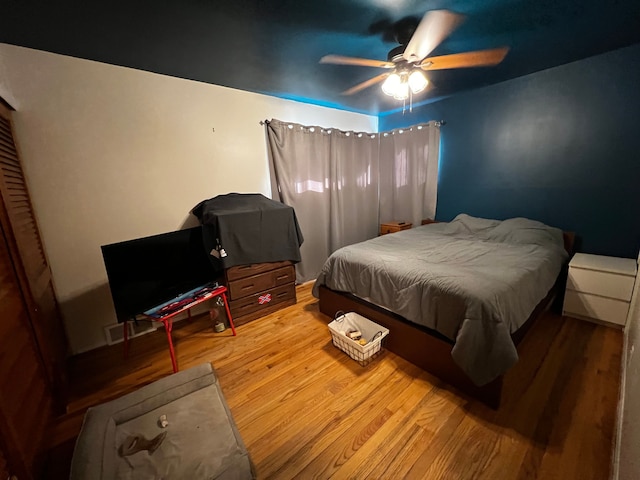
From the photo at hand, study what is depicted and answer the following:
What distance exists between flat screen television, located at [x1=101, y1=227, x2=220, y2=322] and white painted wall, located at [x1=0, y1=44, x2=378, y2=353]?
24.5 inches

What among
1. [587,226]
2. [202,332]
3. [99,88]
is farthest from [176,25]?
[587,226]

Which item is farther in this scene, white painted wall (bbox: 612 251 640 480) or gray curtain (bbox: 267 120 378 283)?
gray curtain (bbox: 267 120 378 283)

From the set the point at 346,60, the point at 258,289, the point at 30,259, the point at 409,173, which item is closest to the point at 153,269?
the point at 30,259

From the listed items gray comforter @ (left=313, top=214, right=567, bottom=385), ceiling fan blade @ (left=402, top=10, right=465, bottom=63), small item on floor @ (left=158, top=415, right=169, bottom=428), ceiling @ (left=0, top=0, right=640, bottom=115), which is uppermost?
ceiling @ (left=0, top=0, right=640, bottom=115)

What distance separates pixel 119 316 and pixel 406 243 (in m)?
2.56

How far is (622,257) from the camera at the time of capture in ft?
7.85

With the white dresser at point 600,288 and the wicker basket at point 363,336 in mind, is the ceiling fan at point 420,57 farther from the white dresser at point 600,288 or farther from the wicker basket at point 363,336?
the white dresser at point 600,288

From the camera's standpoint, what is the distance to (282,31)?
1.70m

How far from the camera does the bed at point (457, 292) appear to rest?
1.48 metres

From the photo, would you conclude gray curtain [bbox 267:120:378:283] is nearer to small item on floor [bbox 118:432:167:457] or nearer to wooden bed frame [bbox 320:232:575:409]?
wooden bed frame [bbox 320:232:575:409]

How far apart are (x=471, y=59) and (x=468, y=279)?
6.41 feet

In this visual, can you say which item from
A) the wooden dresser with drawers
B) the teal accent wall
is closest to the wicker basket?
the wooden dresser with drawers

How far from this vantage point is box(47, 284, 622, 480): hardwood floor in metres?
1.24

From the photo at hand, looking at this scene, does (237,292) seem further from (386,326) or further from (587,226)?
(587,226)
